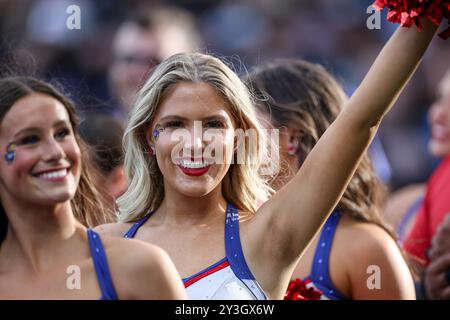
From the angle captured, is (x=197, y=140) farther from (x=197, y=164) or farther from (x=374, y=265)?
(x=374, y=265)

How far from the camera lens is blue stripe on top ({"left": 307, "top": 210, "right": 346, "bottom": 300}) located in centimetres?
356

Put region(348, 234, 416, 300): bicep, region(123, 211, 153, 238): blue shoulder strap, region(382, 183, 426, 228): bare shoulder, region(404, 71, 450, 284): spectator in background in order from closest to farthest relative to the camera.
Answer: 1. region(123, 211, 153, 238): blue shoulder strap
2. region(348, 234, 416, 300): bicep
3. region(404, 71, 450, 284): spectator in background
4. region(382, 183, 426, 228): bare shoulder

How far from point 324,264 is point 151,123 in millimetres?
950

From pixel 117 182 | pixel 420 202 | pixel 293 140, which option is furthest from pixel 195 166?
pixel 420 202

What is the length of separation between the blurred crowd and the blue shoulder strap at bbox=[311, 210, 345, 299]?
3381mm

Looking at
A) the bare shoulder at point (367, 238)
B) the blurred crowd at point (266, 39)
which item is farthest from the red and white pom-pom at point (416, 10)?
the blurred crowd at point (266, 39)

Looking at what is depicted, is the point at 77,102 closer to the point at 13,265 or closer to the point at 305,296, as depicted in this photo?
the point at 13,265

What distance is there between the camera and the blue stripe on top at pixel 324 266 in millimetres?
3564

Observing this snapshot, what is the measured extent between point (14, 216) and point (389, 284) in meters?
1.42

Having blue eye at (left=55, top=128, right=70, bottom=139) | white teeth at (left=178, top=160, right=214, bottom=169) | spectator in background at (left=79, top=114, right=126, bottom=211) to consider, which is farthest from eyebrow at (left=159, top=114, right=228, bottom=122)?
spectator in background at (left=79, top=114, right=126, bottom=211)

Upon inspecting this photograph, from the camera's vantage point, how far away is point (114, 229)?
9.68ft

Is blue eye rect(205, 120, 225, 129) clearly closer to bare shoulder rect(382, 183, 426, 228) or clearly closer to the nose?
the nose

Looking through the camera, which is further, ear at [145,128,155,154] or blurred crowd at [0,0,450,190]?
blurred crowd at [0,0,450,190]

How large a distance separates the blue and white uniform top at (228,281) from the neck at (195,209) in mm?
155
